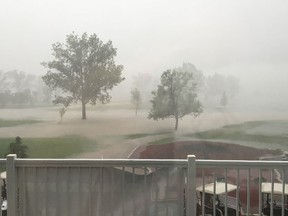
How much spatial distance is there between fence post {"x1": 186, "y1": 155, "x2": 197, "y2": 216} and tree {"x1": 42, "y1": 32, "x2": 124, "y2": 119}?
774 mm

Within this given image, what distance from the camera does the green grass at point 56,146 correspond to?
7.35ft

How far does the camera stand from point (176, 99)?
2.28m

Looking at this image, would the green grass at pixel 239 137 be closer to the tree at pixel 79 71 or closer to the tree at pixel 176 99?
the tree at pixel 176 99

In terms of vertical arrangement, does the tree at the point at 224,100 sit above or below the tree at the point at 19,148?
above

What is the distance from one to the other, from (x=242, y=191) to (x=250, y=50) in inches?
40.8

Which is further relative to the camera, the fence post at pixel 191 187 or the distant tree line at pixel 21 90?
the distant tree line at pixel 21 90

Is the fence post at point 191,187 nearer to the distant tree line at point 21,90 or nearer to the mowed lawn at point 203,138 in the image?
the mowed lawn at point 203,138

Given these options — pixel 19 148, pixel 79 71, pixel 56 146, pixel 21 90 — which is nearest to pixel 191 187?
pixel 56 146

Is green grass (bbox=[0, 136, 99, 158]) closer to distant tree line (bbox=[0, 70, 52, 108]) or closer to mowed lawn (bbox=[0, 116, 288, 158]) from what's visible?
Result: mowed lawn (bbox=[0, 116, 288, 158])

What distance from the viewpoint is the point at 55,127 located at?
7.45ft

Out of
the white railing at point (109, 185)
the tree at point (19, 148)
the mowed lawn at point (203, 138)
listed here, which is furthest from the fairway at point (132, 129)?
the white railing at point (109, 185)

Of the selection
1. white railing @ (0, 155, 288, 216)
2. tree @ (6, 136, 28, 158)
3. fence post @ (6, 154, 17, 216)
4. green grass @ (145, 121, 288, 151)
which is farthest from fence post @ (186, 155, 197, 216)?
tree @ (6, 136, 28, 158)

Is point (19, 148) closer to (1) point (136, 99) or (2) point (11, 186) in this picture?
(2) point (11, 186)

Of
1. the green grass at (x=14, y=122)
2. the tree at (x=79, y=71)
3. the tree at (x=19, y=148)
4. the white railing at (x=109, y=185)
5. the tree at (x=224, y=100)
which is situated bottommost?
the white railing at (x=109, y=185)
